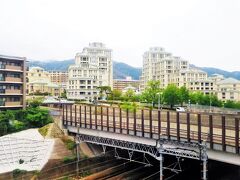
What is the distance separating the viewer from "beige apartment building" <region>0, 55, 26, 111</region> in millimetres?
50781

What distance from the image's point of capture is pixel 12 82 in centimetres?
5203

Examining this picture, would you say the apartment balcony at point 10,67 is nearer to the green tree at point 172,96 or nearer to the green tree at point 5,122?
the green tree at point 5,122

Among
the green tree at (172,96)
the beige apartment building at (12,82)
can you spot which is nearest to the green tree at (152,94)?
the green tree at (172,96)

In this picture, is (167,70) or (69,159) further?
(167,70)

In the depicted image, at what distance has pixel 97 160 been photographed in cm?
4009

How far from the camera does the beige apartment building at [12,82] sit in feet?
167

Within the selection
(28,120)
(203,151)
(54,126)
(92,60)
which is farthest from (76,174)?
(92,60)

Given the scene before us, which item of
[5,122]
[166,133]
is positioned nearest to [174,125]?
[166,133]

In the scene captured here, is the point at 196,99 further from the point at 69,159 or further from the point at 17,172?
the point at 17,172

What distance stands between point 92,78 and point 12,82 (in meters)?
58.4

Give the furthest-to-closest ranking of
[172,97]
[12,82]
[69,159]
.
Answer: [172,97] → [12,82] → [69,159]

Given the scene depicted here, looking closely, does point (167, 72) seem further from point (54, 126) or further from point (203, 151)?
point (203, 151)

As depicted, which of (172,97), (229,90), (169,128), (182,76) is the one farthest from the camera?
(182,76)

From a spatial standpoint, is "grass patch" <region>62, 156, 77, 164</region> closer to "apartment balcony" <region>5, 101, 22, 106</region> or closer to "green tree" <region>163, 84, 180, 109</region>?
"apartment balcony" <region>5, 101, 22, 106</region>
